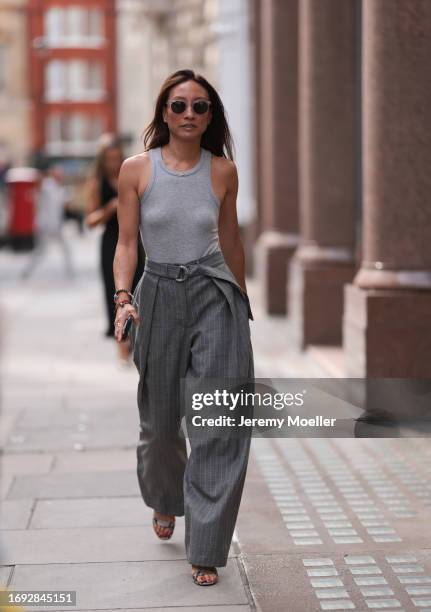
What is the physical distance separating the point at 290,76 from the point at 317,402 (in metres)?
8.61

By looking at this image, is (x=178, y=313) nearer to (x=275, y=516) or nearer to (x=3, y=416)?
(x=275, y=516)

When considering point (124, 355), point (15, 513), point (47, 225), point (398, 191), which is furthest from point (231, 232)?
point (47, 225)

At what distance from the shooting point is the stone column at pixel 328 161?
10.1 m

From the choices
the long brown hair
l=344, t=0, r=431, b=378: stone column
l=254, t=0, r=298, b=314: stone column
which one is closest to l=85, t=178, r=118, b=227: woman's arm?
l=254, t=0, r=298, b=314: stone column

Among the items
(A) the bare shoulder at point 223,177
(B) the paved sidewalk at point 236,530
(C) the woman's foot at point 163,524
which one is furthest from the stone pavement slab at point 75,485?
(A) the bare shoulder at point 223,177

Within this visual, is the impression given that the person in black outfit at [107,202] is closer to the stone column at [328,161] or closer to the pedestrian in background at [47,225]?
the stone column at [328,161]

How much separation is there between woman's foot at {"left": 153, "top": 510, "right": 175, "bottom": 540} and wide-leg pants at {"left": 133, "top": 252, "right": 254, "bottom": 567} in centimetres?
38

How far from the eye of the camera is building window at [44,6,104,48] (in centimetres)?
6562

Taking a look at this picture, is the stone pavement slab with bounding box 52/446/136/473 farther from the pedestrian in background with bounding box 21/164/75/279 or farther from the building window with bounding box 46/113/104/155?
the building window with bounding box 46/113/104/155

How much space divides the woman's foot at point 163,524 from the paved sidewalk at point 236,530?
0.07 m

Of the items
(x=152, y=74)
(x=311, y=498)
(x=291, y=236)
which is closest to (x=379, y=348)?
(x=311, y=498)

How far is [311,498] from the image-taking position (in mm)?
5871

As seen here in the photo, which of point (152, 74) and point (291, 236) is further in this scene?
point (152, 74)

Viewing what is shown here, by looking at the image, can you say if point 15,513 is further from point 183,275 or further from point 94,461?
point 183,275
